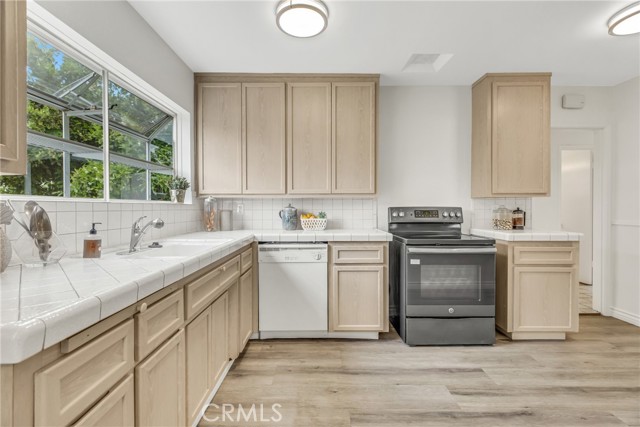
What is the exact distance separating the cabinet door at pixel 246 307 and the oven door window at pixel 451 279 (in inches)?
51.2

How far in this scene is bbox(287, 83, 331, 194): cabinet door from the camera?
2973mm

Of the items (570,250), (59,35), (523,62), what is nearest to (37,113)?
(59,35)

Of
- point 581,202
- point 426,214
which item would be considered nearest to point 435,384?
point 426,214

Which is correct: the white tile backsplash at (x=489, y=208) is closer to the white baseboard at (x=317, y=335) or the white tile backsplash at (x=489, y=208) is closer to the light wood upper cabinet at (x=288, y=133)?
the light wood upper cabinet at (x=288, y=133)

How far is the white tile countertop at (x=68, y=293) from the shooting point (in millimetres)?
609

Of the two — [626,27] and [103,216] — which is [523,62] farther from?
[103,216]

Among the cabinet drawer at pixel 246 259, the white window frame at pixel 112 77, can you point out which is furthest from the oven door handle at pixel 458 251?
the white window frame at pixel 112 77

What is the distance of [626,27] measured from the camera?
6.92 feet

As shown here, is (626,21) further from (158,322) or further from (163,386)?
(163,386)

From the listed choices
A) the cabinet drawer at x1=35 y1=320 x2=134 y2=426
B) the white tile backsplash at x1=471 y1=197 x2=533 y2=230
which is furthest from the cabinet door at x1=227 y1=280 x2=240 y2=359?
the white tile backsplash at x1=471 y1=197 x2=533 y2=230

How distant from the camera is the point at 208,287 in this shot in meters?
1.62

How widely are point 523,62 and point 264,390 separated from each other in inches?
130

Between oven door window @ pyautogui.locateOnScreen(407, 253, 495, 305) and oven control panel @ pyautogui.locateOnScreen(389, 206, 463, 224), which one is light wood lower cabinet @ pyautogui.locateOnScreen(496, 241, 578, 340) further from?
oven control panel @ pyautogui.locateOnScreen(389, 206, 463, 224)

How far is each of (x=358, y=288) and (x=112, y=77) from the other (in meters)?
2.31
